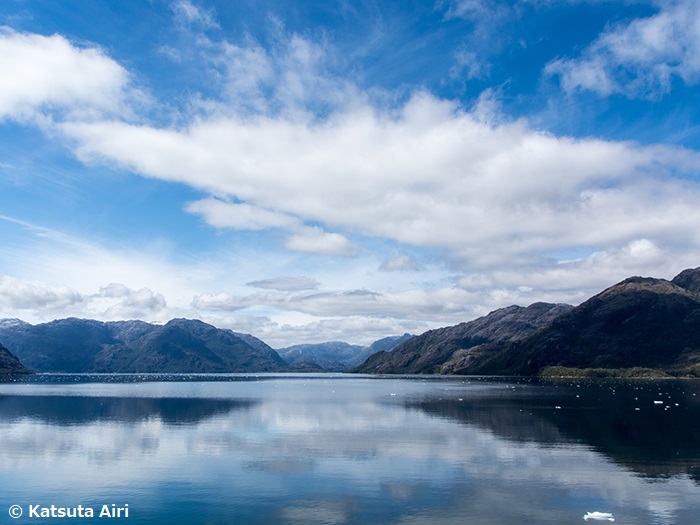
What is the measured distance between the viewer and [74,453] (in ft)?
239

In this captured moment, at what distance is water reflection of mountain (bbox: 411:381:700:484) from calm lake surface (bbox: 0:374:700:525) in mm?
451

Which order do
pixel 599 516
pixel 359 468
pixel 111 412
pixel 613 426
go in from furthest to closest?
pixel 111 412, pixel 613 426, pixel 359 468, pixel 599 516

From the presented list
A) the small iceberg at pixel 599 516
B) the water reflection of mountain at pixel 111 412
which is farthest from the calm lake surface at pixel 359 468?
the water reflection of mountain at pixel 111 412

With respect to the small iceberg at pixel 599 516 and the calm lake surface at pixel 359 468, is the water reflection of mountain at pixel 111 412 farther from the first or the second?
the small iceberg at pixel 599 516

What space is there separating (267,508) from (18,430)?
73227mm

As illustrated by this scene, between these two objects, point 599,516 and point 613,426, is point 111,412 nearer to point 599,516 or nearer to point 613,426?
point 613,426

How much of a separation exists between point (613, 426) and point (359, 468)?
64.4m

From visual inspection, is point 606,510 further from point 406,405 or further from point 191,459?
point 406,405

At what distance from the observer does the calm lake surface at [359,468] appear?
150 ft

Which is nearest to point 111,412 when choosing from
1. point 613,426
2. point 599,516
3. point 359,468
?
point 359,468

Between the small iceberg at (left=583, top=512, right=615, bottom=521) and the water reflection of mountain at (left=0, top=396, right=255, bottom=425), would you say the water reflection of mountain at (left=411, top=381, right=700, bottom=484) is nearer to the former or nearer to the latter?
the small iceberg at (left=583, top=512, right=615, bottom=521)

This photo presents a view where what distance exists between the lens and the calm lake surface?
45844 mm

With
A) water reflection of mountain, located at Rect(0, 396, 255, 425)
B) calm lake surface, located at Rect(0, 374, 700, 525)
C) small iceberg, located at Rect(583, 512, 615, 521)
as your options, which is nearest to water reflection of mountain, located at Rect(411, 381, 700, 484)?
calm lake surface, located at Rect(0, 374, 700, 525)

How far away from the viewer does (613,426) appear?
10225cm
